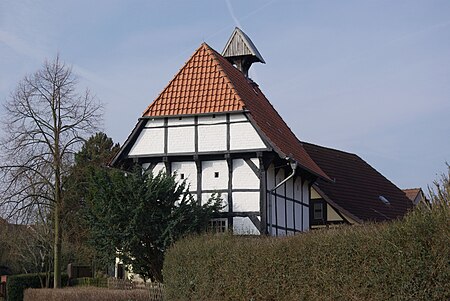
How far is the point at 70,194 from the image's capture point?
98.5 feet

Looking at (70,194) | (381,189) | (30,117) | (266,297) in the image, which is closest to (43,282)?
(70,194)

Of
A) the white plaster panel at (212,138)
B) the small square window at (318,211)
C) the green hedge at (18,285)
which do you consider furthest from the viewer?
the small square window at (318,211)

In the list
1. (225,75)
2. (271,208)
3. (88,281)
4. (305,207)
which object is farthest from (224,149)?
(88,281)

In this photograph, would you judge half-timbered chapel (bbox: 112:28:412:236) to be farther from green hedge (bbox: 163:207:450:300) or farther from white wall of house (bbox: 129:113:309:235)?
green hedge (bbox: 163:207:450:300)

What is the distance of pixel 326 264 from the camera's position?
13.5m

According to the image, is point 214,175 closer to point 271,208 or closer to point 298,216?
point 271,208

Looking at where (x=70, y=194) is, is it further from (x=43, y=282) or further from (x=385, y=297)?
(x=385, y=297)

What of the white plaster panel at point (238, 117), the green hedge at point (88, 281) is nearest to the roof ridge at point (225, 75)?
the white plaster panel at point (238, 117)

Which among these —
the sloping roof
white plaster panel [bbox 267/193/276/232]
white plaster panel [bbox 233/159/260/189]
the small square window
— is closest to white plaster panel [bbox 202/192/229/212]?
white plaster panel [bbox 233/159/260/189]

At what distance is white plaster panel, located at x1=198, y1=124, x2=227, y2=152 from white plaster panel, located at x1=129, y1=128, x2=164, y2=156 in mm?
1544

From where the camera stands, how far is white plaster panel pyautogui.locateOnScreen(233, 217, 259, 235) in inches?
972

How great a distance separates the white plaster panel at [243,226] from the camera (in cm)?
2469

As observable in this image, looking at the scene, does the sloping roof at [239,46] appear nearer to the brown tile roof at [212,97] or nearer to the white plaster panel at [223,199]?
→ the brown tile roof at [212,97]

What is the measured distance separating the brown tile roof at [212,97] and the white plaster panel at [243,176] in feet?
4.24
